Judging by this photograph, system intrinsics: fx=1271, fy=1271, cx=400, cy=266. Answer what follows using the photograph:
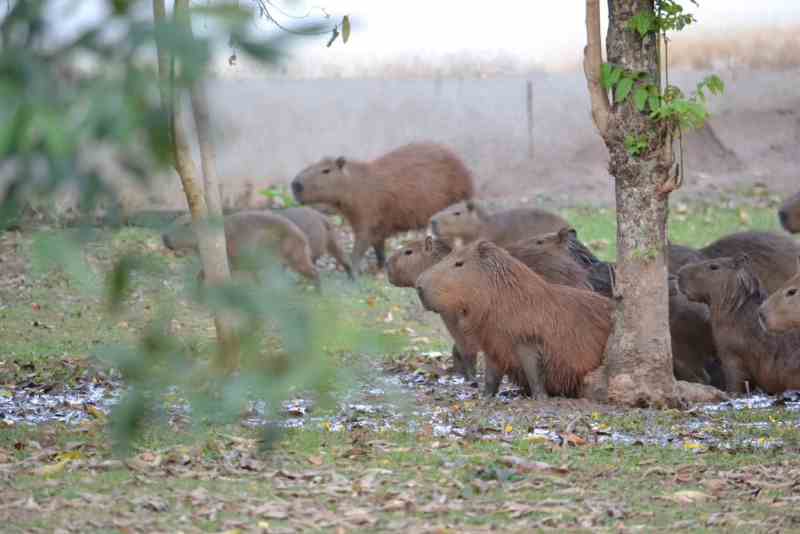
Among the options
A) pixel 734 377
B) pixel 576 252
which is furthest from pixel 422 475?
pixel 576 252

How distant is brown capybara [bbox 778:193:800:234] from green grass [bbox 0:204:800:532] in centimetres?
397

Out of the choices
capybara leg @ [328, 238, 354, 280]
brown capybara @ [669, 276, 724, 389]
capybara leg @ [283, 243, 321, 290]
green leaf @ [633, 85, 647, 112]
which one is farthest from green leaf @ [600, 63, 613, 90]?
capybara leg @ [328, 238, 354, 280]

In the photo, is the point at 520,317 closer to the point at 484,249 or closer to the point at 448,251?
the point at 484,249

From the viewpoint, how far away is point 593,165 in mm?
15250

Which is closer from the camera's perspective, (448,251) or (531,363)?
(531,363)

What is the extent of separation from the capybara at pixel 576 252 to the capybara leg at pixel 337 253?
380 cm

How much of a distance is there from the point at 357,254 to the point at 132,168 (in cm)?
1056

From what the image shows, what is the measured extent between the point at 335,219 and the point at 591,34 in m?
8.48

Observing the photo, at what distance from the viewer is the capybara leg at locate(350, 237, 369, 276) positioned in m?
12.0

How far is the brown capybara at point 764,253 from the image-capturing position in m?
8.72

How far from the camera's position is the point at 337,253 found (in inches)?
470

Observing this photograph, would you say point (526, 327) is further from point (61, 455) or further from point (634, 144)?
point (61, 455)

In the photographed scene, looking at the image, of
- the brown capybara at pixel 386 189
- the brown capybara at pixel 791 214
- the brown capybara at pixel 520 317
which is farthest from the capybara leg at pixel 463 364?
the brown capybara at pixel 386 189

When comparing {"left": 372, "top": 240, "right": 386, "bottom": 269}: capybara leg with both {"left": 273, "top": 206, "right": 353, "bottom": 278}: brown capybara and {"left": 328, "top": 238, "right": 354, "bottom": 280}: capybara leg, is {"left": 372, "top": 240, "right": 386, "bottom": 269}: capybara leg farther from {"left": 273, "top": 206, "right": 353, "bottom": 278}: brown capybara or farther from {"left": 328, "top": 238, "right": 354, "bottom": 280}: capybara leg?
{"left": 273, "top": 206, "right": 353, "bottom": 278}: brown capybara
